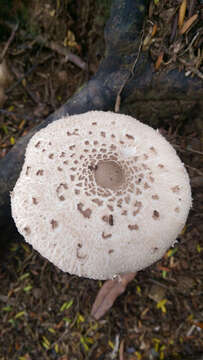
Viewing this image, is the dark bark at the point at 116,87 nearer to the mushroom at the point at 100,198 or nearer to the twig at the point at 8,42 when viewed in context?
the mushroom at the point at 100,198

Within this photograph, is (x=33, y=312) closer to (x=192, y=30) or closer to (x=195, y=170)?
(x=195, y=170)

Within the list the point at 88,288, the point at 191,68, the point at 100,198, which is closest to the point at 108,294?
the point at 88,288

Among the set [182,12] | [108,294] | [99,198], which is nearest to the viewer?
[99,198]

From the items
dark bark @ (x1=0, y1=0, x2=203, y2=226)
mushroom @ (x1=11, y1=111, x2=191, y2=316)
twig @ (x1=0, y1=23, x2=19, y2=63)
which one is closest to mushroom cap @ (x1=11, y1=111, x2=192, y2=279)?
mushroom @ (x1=11, y1=111, x2=191, y2=316)

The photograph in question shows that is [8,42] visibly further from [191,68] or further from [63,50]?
[191,68]

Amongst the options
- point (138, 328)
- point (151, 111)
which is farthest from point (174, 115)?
point (138, 328)

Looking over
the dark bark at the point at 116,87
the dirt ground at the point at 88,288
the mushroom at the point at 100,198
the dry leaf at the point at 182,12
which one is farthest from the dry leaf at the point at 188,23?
the mushroom at the point at 100,198
